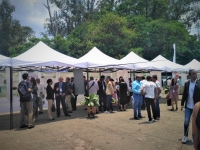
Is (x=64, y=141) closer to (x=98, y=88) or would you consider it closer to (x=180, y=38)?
(x=98, y=88)

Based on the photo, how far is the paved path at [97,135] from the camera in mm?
4711

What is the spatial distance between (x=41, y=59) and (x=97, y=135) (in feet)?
14.4

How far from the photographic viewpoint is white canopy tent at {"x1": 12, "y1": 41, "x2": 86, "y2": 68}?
7.54m

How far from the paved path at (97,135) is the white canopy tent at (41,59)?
2.39 metres

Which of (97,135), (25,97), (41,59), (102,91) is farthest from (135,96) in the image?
(41,59)

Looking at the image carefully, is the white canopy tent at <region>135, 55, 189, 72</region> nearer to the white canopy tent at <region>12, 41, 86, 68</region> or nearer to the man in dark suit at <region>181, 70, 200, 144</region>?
the white canopy tent at <region>12, 41, 86, 68</region>

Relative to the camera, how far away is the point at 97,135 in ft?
18.5

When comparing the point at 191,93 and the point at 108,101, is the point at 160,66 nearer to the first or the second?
the point at 108,101

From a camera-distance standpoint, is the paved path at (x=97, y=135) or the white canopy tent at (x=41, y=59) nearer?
the paved path at (x=97, y=135)

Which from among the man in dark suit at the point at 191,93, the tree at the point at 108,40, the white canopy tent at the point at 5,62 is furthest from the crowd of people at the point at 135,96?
the tree at the point at 108,40

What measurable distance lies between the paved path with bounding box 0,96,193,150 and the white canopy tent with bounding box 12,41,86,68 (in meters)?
2.39

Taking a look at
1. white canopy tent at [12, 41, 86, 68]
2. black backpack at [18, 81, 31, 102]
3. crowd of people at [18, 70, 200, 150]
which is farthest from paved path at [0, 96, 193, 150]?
white canopy tent at [12, 41, 86, 68]

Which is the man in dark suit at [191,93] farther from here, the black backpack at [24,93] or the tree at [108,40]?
the tree at [108,40]

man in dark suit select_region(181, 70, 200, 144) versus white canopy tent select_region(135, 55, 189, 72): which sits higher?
white canopy tent select_region(135, 55, 189, 72)
